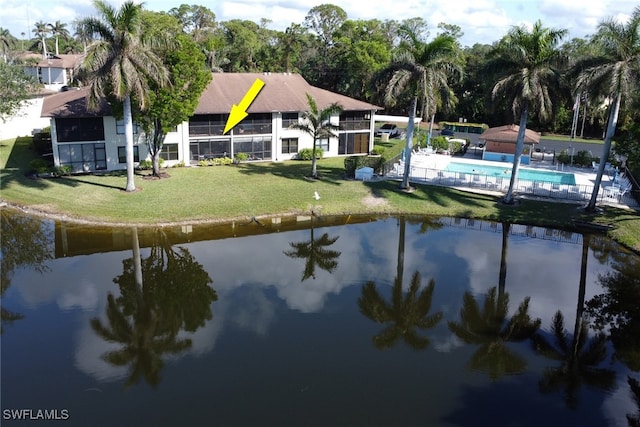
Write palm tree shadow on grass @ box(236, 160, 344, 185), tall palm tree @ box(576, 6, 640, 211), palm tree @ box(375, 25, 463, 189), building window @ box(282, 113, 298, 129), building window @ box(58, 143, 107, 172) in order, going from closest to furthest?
tall palm tree @ box(576, 6, 640, 211), palm tree @ box(375, 25, 463, 189), building window @ box(58, 143, 107, 172), palm tree shadow on grass @ box(236, 160, 344, 185), building window @ box(282, 113, 298, 129)

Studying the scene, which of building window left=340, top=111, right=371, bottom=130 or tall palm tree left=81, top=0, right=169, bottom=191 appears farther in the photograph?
building window left=340, top=111, right=371, bottom=130

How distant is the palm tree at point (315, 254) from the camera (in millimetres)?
24750

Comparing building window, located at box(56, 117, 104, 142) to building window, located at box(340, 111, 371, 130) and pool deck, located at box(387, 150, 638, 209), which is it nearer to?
building window, located at box(340, 111, 371, 130)

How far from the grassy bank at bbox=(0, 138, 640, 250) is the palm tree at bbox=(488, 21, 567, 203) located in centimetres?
664

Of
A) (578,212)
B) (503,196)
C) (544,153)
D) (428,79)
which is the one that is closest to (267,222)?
(428,79)

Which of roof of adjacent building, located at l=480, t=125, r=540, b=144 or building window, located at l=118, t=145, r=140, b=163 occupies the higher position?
roof of adjacent building, located at l=480, t=125, r=540, b=144

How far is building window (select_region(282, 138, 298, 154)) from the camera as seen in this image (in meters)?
46.9

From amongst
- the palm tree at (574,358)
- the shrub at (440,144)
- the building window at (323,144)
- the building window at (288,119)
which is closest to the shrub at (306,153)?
the building window at (323,144)

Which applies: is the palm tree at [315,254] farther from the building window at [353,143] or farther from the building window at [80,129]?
the building window at [353,143]

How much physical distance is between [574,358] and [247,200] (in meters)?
21.5

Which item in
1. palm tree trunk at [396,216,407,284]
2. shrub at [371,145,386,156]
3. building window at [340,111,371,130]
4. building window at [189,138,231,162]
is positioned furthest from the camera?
shrub at [371,145,386,156]

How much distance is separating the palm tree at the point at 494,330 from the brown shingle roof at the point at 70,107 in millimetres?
29206

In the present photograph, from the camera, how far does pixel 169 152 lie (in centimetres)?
4206

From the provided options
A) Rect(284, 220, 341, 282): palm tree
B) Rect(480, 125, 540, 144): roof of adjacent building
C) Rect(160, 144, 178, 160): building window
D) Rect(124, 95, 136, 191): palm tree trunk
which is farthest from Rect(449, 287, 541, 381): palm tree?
Rect(480, 125, 540, 144): roof of adjacent building
